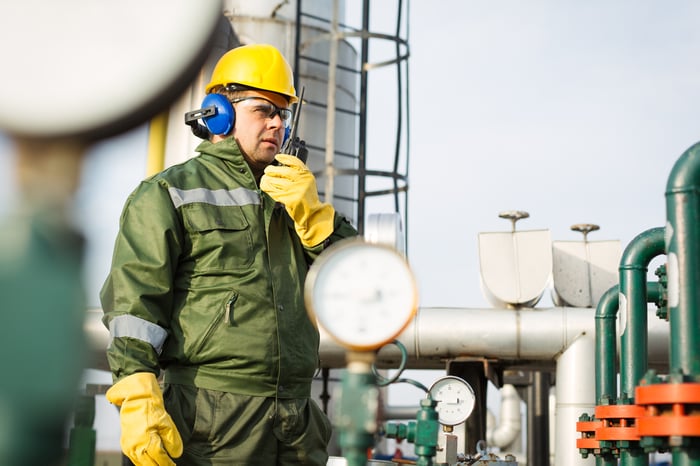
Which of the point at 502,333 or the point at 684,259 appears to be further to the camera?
the point at 502,333

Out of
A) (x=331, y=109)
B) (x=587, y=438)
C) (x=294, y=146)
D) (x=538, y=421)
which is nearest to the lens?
(x=294, y=146)

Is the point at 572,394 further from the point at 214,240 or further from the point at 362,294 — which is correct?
the point at 362,294

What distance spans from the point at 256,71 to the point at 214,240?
0.63 meters

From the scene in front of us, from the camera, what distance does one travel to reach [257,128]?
2930 mm

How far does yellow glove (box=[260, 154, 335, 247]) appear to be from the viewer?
2719mm

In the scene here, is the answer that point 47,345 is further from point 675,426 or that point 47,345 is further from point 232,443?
point 232,443

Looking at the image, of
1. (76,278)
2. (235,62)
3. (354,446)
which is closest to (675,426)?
(354,446)

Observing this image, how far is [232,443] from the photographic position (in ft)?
8.49

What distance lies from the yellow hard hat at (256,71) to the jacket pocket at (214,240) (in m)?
0.48

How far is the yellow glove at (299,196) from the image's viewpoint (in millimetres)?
2719

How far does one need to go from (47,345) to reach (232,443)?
222 cm

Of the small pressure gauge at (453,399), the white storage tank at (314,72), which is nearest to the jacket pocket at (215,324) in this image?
the small pressure gauge at (453,399)

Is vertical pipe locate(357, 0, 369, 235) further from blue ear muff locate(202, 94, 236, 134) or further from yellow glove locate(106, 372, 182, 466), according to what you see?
yellow glove locate(106, 372, 182, 466)

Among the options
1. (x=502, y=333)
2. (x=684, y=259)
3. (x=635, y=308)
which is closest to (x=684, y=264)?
(x=684, y=259)
